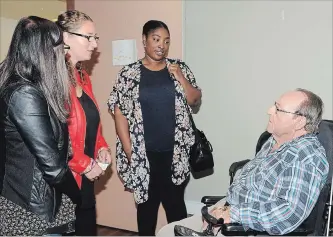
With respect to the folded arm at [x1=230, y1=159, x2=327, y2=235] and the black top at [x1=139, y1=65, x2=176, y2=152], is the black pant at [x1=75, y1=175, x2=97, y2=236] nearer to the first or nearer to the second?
the black top at [x1=139, y1=65, x2=176, y2=152]

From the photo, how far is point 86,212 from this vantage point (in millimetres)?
1985

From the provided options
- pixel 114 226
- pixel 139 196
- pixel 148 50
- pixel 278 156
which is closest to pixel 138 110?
pixel 148 50

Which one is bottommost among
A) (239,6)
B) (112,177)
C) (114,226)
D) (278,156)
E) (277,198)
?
(114,226)

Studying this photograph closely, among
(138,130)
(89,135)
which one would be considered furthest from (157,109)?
(89,135)

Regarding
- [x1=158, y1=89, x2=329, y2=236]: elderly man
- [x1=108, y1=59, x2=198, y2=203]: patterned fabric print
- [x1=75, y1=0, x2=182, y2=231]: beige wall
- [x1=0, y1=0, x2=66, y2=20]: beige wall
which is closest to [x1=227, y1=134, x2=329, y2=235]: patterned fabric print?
[x1=158, y1=89, x2=329, y2=236]: elderly man

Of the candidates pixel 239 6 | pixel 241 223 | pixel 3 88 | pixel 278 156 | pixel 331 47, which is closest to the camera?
pixel 3 88

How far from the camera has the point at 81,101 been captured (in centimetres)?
183

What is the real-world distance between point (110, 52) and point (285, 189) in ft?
6.37

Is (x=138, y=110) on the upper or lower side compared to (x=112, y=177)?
upper

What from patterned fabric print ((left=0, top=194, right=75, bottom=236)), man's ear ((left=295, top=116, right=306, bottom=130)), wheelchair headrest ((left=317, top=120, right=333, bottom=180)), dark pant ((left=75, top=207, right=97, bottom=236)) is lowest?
dark pant ((left=75, top=207, right=97, bottom=236))

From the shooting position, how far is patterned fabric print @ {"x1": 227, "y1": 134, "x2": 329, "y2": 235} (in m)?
1.53

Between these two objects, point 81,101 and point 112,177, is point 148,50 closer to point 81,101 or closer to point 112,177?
point 81,101

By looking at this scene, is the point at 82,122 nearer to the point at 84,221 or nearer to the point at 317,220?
the point at 84,221

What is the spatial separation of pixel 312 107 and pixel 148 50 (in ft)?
3.60
